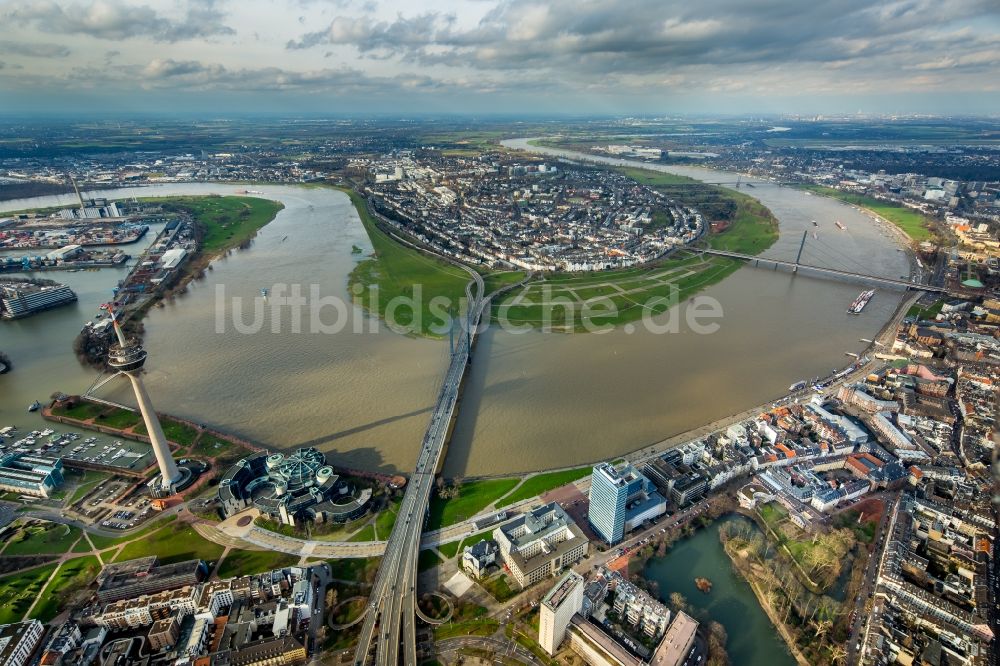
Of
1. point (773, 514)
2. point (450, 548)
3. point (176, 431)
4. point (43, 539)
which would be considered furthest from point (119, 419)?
point (773, 514)

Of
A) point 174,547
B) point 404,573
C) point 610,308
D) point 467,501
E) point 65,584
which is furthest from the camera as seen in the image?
point 610,308

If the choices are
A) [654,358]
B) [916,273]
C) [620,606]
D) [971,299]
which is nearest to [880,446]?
[654,358]

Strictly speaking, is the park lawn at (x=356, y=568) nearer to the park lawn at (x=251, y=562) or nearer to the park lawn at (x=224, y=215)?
the park lawn at (x=251, y=562)

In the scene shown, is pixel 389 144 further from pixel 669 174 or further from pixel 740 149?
pixel 740 149

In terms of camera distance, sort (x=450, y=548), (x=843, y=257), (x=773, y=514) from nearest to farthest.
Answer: (x=450, y=548) → (x=773, y=514) → (x=843, y=257)

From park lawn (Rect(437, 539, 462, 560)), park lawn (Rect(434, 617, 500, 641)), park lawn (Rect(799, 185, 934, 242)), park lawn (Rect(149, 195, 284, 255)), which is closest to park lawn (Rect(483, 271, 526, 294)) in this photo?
park lawn (Rect(437, 539, 462, 560))

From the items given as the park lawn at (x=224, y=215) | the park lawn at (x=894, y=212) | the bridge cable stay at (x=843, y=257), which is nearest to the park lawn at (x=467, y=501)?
the park lawn at (x=224, y=215)

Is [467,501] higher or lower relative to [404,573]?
higher

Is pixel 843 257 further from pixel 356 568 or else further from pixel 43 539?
pixel 43 539
